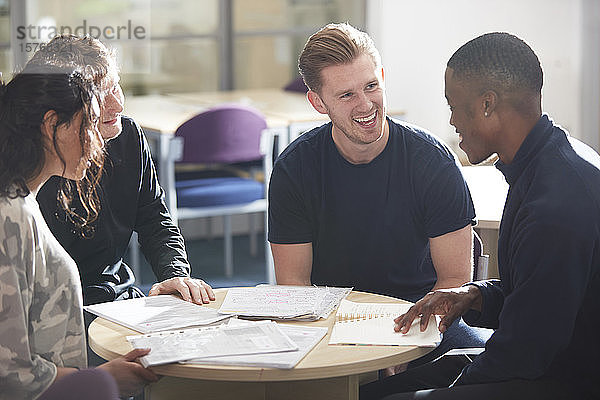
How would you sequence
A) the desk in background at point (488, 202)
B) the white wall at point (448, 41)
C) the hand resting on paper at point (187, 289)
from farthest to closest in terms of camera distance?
the white wall at point (448, 41), the desk in background at point (488, 202), the hand resting on paper at point (187, 289)

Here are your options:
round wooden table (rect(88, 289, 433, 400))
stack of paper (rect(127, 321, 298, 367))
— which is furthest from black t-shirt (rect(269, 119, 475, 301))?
stack of paper (rect(127, 321, 298, 367))

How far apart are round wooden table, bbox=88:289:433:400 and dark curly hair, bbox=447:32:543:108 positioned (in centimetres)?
42

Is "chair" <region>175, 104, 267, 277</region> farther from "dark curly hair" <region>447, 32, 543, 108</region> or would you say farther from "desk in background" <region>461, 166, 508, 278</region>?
"dark curly hair" <region>447, 32, 543, 108</region>

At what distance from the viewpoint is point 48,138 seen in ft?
4.37

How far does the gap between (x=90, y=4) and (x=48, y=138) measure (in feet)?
7.69

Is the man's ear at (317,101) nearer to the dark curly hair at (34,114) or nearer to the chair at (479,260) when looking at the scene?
the chair at (479,260)

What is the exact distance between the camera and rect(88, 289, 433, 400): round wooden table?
1.31 m

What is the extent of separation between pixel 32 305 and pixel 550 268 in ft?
2.36

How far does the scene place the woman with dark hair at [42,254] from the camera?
4.07 feet

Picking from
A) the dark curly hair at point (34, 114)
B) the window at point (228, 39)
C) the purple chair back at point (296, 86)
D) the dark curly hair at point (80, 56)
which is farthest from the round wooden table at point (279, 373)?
the purple chair back at point (296, 86)

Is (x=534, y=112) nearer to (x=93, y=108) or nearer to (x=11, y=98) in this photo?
(x=93, y=108)

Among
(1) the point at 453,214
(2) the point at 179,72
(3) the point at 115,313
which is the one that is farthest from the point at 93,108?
(2) the point at 179,72

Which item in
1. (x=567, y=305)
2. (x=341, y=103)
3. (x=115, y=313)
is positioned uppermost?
(x=341, y=103)

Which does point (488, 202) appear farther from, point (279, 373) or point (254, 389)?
point (279, 373)
